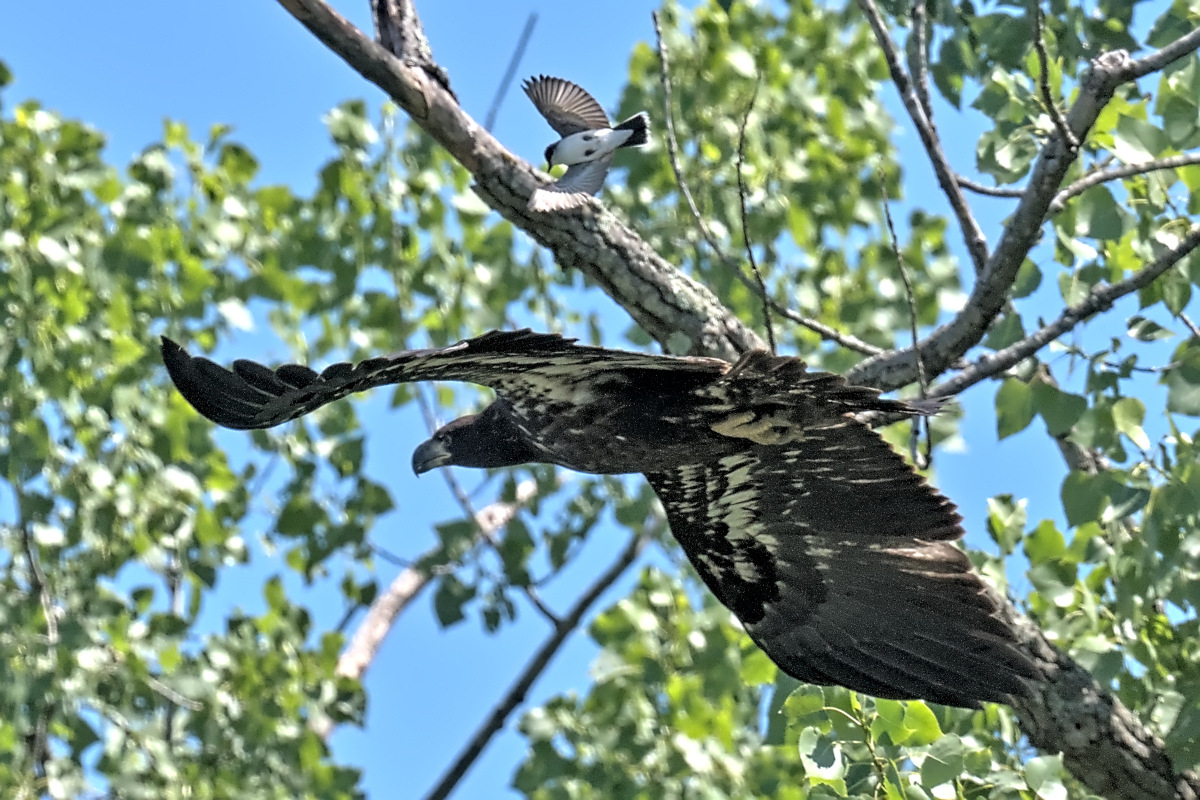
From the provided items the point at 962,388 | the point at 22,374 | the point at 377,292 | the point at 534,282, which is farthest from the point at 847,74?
the point at 22,374

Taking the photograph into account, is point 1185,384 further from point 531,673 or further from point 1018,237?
point 531,673

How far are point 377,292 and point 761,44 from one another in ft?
5.93

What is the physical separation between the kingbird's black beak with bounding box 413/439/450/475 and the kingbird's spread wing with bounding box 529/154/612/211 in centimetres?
86

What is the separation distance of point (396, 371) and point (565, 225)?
0.87 metres

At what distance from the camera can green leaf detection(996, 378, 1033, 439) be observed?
10.6ft

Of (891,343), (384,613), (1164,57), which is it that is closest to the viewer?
(1164,57)

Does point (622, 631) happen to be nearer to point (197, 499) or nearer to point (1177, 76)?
point (197, 499)

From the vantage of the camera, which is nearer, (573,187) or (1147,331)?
(573,187)

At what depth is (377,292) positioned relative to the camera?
5211mm

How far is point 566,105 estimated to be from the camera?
306 cm

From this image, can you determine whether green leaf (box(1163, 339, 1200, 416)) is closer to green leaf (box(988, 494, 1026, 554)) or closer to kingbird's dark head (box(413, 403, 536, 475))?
green leaf (box(988, 494, 1026, 554))

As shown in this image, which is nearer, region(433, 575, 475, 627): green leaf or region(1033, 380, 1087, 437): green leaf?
region(1033, 380, 1087, 437): green leaf

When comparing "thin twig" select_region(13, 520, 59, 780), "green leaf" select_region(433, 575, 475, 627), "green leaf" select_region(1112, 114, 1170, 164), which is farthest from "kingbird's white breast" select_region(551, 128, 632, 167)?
"thin twig" select_region(13, 520, 59, 780)

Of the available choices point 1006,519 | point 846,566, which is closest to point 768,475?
point 846,566
